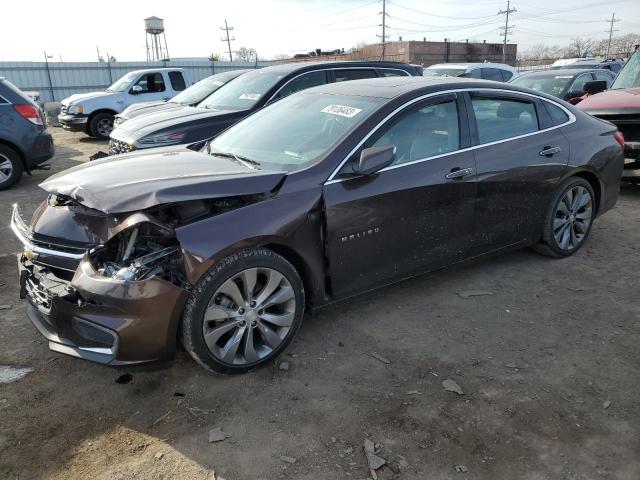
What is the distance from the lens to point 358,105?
3.80 meters

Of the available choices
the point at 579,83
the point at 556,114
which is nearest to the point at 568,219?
the point at 556,114

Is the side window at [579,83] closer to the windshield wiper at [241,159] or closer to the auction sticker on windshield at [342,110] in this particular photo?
the auction sticker on windshield at [342,110]

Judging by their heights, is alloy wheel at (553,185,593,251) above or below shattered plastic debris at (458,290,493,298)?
above

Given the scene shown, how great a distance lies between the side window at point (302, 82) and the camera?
299 inches

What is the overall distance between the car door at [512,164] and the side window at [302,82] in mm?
3951

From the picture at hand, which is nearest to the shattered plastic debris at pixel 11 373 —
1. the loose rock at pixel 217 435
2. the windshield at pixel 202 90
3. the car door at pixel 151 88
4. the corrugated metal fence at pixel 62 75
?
the loose rock at pixel 217 435

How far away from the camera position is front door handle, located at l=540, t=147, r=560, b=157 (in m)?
4.48

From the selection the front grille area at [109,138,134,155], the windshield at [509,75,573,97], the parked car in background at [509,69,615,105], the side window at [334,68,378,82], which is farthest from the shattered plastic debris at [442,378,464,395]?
the windshield at [509,75,573,97]

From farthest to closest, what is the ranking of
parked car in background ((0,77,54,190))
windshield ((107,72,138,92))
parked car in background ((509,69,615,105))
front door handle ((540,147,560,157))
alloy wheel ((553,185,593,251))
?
windshield ((107,72,138,92)) → parked car in background ((509,69,615,105)) → parked car in background ((0,77,54,190)) → alloy wheel ((553,185,593,251)) → front door handle ((540,147,560,157))

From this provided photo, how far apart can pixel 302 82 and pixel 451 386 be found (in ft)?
19.1

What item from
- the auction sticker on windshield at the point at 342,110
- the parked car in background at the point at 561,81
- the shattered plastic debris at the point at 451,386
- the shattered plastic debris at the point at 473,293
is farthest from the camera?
the parked car in background at the point at 561,81

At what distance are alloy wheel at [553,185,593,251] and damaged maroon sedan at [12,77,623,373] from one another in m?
0.10

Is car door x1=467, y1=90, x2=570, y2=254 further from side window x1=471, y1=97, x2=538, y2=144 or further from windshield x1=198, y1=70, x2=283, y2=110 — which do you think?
windshield x1=198, y1=70, x2=283, y2=110

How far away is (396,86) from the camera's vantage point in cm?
400
